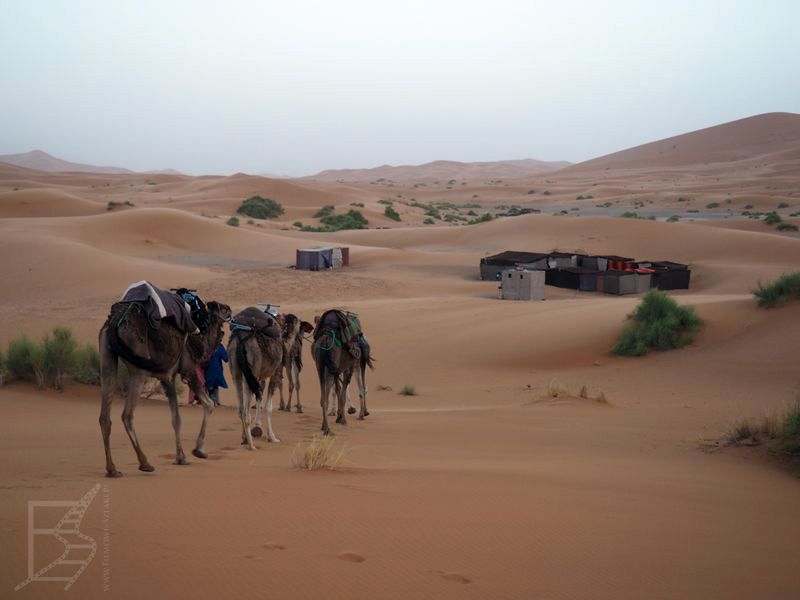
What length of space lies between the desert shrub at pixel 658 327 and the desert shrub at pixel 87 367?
12867 millimetres

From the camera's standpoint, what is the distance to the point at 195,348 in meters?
8.94

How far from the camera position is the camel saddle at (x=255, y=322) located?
34.3ft

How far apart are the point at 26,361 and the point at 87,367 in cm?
105

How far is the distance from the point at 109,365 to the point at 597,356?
1509 centimetres

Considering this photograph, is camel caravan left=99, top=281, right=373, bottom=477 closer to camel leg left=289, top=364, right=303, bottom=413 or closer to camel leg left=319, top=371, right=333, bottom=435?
camel leg left=319, top=371, right=333, bottom=435

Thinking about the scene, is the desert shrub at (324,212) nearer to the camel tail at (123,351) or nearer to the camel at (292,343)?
the camel at (292,343)

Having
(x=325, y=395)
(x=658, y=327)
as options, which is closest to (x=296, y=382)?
(x=325, y=395)

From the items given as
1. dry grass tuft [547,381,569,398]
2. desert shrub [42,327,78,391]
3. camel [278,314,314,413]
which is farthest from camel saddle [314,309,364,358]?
dry grass tuft [547,381,569,398]

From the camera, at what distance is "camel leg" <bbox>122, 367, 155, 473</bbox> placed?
7512 millimetres

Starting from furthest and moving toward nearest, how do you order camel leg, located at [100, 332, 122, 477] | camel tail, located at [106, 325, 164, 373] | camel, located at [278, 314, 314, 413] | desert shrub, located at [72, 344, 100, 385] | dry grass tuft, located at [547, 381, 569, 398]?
dry grass tuft, located at [547, 381, 569, 398], desert shrub, located at [72, 344, 100, 385], camel, located at [278, 314, 314, 413], camel tail, located at [106, 325, 164, 373], camel leg, located at [100, 332, 122, 477]

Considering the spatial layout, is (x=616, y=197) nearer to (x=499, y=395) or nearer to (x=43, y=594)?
(x=499, y=395)

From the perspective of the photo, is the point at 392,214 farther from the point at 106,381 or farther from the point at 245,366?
the point at 106,381

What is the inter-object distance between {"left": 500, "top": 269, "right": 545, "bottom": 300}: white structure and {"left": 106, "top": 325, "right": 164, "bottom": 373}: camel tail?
24.3 m

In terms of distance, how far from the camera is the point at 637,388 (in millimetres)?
17234
